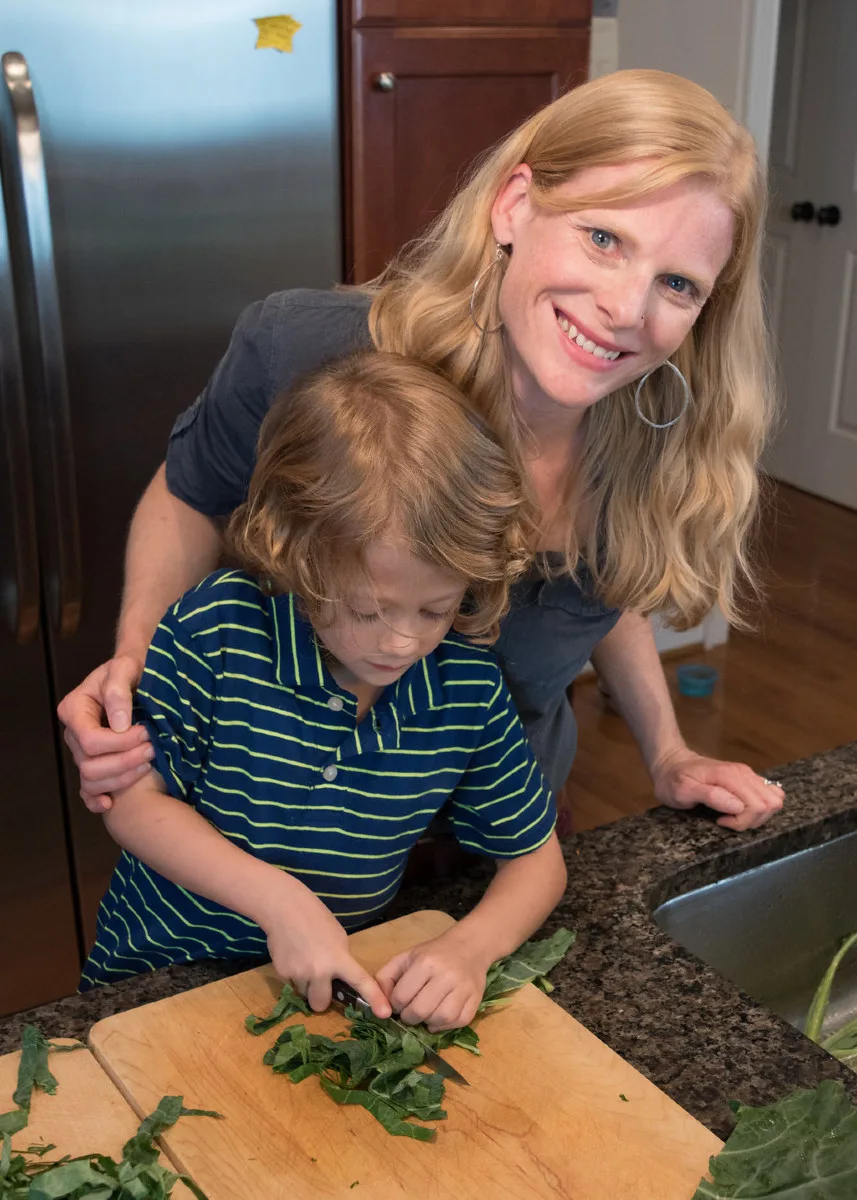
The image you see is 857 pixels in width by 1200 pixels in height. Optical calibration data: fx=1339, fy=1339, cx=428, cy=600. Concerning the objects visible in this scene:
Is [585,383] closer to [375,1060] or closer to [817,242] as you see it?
[375,1060]

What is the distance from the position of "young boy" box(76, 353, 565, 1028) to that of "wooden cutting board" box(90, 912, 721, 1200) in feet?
0.20

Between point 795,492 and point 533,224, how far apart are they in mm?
4276

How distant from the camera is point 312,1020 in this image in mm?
1033

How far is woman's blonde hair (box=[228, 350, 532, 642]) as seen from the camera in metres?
1.05

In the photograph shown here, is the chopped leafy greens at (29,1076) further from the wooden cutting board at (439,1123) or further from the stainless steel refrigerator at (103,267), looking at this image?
the stainless steel refrigerator at (103,267)

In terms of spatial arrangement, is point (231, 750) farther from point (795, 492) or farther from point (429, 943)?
point (795, 492)

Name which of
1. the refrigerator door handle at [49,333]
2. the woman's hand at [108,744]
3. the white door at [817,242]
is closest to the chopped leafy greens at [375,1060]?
the woman's hand at [108,744]

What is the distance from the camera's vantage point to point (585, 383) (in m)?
1.13

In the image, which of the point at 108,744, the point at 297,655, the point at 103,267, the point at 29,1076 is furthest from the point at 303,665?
the point at 103,267

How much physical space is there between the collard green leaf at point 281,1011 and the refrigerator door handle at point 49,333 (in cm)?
115

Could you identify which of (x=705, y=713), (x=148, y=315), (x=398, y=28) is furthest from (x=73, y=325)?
(x=705, y=713)

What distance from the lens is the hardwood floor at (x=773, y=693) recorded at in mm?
3354

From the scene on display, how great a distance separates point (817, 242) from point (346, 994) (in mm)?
4402

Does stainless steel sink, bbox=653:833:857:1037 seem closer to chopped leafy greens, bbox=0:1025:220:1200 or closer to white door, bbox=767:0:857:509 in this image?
chopped leafy greens, bbox=0:1025:220:1200
